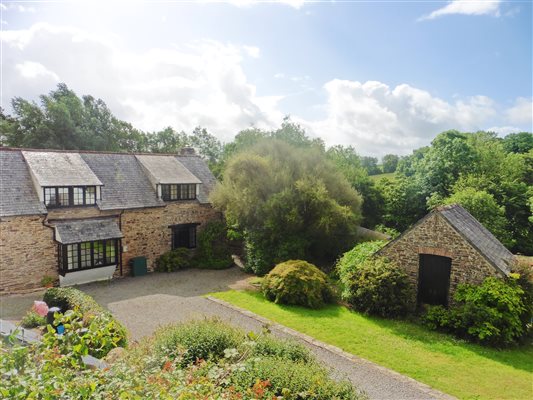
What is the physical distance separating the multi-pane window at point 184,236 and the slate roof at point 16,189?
8.07m

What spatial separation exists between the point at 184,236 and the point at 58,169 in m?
8.65

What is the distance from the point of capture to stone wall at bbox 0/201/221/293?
59.0ft

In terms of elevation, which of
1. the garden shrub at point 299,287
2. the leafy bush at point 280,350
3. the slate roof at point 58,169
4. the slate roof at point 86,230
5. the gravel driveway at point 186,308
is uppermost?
the slate roof at point 58,169

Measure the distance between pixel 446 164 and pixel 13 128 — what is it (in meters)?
39.9

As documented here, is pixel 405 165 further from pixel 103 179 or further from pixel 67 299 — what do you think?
pixel 67 299

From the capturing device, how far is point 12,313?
15.6 metres

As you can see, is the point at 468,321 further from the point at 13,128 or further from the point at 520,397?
the point at 13,128

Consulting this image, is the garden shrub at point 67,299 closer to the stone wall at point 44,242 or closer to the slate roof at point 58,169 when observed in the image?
the stone wall at point 44,242

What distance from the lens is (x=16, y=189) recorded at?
18.9 metres

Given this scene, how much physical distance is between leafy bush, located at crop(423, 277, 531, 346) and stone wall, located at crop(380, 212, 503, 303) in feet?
1.46

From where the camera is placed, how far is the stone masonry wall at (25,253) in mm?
17875

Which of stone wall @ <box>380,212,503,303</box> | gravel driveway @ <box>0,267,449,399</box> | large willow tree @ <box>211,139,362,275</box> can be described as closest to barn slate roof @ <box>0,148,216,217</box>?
large willow tree @ <box>211,139,362,275</box>

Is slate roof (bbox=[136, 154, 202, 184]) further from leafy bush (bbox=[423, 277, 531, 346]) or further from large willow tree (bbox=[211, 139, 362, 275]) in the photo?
leafy bush (bbox=[423, 277, 531, 346])

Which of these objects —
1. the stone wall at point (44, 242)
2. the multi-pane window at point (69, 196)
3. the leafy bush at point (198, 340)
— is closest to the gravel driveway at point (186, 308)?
the stone wall at point (44, 242)
